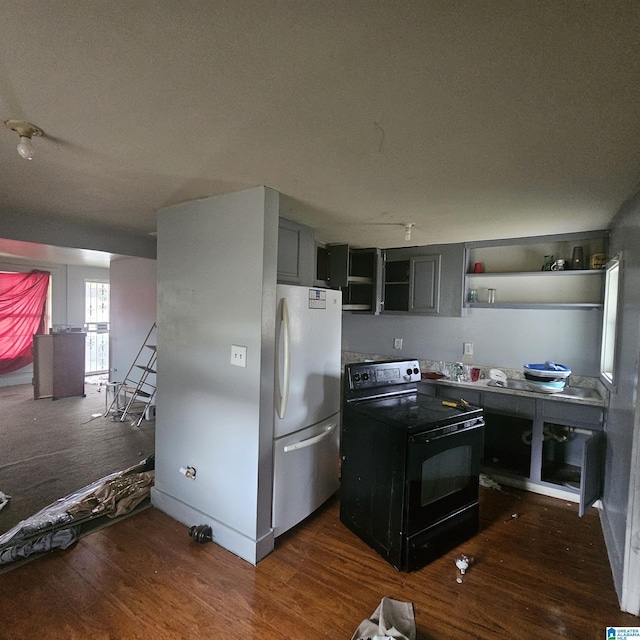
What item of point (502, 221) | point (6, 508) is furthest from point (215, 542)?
point (502, 221)

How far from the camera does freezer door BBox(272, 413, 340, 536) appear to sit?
232cm

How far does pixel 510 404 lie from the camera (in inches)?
123

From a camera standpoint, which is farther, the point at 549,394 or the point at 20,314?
the point at 20,314

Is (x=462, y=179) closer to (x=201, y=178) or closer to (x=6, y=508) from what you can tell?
(x=201, y=178)

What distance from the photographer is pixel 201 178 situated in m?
1.98

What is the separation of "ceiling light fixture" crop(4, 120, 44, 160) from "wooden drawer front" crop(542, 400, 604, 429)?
11.8ft

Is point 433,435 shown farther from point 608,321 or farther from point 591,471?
point 608,321

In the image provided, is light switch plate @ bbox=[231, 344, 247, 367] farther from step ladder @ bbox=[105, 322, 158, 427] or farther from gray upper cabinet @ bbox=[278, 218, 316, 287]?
step ladder @ bbox=[105, 322, 158, 427]

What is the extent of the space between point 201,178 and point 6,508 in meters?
2.74

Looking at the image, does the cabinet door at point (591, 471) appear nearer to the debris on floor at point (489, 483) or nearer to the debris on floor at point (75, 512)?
the debris on floor at point (489, 483)

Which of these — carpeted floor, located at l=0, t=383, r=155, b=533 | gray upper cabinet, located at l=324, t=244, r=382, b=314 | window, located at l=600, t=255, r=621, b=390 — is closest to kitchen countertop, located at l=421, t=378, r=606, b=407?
window, located at l=600, t=255, r=621, b=390

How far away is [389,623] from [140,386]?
4085mm

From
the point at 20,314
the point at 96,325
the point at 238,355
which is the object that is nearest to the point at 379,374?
the point at 238,355

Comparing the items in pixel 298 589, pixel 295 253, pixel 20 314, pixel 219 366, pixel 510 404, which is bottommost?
pixel 298 589
